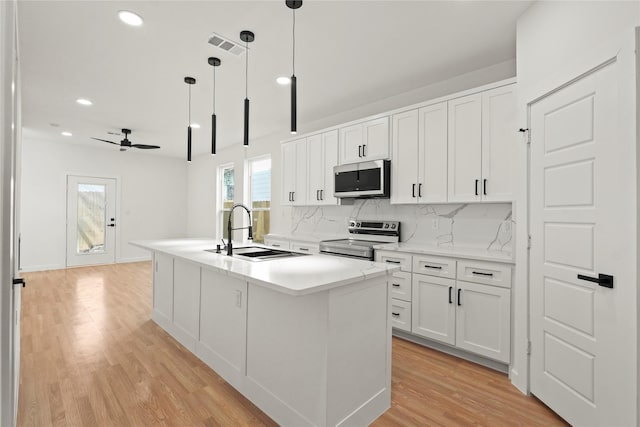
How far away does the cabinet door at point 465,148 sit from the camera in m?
2.81

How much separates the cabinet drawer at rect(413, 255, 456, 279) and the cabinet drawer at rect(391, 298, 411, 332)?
0.37 m

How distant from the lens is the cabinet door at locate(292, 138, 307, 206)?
459 cm

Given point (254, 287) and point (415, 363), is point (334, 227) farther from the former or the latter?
point (254, 287)

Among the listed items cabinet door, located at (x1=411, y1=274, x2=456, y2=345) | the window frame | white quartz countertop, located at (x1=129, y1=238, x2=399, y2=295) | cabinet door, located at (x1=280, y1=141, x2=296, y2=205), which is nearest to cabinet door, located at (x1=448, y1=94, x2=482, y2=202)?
cabinet door, located at (x1=411, y1=274, x2=456, y2=345)

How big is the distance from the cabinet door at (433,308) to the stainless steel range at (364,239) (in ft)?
→ 2.06

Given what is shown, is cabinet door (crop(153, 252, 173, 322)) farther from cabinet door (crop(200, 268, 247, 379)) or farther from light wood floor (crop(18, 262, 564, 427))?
cabinet door (crop(200, 268, 247, 379))

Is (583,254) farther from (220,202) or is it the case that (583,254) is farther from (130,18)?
(220,202)

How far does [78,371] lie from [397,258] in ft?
9.48

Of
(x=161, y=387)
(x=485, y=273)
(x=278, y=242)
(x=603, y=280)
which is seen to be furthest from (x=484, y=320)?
(x=278, y=242)

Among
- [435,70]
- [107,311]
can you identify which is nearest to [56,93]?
[107,311]

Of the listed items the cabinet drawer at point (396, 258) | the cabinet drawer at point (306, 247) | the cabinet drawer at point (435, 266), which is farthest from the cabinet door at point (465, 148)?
the cabinet drawer at point (306, 247)

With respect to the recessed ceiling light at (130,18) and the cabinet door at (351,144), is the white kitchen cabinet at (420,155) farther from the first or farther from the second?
the recessed ceiling light at (130,18)

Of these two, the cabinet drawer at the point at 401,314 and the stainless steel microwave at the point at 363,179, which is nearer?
the cabinet drawer at the point at 401,314

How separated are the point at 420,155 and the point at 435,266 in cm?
115
